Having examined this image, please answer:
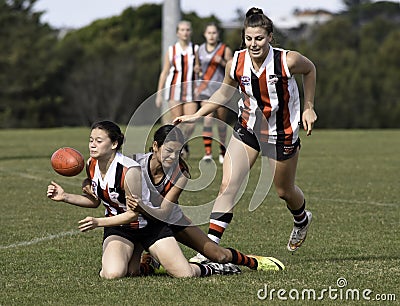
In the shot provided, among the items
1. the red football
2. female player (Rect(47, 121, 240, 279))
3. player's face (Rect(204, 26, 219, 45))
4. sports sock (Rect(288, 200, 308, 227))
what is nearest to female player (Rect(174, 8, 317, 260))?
sports sock (Rect(288, 200, 308, 227))

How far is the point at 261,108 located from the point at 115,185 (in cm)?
138

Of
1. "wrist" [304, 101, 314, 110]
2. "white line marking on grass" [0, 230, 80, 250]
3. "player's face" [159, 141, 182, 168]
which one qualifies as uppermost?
"wrist" [304, 101, 314, 110]

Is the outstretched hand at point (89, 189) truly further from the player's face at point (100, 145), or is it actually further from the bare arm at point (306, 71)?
the bare arm at point (306, 71)

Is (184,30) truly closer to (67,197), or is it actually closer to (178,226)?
(178,226)

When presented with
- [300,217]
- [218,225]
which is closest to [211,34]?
[300,217]

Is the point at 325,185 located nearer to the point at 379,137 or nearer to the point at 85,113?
the point at 379,137

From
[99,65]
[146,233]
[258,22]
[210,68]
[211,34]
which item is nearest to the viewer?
[146,233]

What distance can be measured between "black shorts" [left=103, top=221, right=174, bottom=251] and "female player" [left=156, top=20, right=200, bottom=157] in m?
8.06

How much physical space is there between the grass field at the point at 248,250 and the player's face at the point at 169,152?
2.69ft

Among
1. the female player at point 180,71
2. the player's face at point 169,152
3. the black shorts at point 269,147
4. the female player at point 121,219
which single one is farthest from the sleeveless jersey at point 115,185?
the female player at point 180,71

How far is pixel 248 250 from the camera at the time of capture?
25.0 ft

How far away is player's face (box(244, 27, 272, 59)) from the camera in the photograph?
6812 millimetres

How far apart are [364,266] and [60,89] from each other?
49201mm

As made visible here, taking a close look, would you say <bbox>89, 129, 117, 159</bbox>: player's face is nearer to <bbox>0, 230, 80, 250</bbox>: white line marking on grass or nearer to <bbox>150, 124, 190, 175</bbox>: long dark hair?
<bbox>150, 124, 190, 175</bbox>: long dark hair
